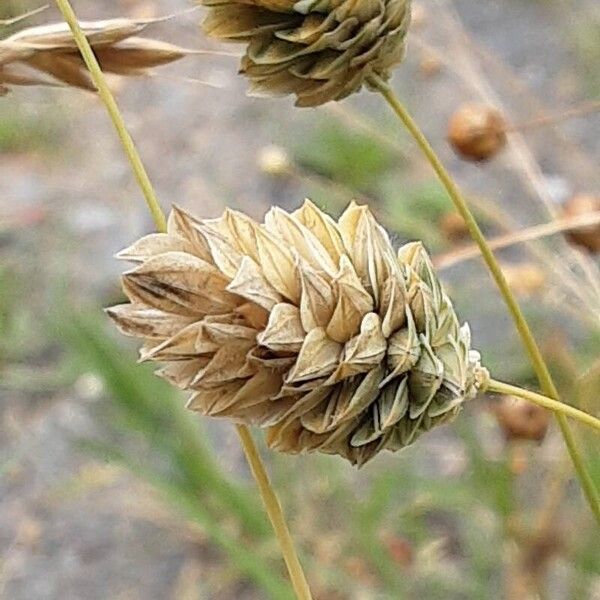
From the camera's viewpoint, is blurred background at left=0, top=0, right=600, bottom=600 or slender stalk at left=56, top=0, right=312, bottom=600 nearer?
slender stalk at left=56, top=0, right=312, bottom=600

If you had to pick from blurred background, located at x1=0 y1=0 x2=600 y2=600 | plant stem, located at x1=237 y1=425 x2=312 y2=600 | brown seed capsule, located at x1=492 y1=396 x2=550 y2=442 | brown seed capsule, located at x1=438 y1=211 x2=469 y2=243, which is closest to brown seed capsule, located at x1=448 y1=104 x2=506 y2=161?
blurred background, located at x1=0 y1=0 x2=600 y2=600

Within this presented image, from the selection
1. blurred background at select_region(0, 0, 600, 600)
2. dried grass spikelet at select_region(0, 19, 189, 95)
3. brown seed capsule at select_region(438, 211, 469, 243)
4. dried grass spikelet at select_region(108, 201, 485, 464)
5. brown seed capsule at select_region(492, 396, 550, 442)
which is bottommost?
blurred background at select_region(0, 0, 600, 600)

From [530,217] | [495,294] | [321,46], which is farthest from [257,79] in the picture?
[530,217]

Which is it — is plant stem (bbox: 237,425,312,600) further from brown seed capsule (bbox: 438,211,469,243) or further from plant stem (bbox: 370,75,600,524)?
brown seed capsule (bbox: 438,211,469,243)

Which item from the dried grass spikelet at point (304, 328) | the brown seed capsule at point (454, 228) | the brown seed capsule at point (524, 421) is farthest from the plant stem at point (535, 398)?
the brown seed capsule at point (454, 228)

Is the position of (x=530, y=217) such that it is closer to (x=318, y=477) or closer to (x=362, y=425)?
(x=318, y=477)

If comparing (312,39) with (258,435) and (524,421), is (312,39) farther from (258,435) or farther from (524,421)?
(258,435)
